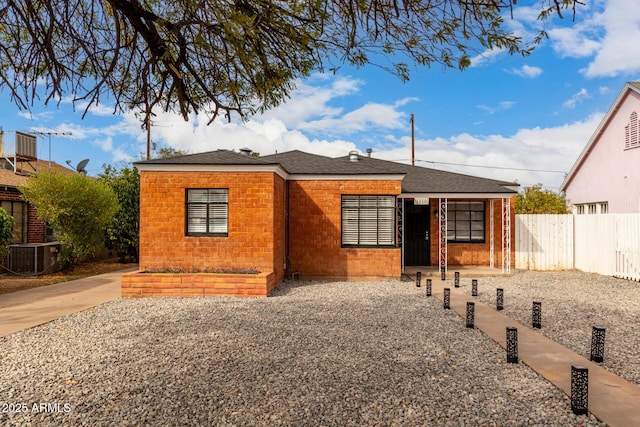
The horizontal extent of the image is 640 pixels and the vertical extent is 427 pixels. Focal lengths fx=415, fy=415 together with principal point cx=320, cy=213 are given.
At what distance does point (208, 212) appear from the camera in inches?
423

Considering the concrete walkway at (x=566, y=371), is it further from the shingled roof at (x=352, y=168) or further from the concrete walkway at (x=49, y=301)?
the concrete walkway at (x=49, y=301)

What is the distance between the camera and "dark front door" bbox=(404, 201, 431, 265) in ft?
51.4

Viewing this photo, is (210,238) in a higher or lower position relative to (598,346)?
higher

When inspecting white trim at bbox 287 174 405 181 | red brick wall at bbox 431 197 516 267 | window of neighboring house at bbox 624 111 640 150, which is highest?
window of neighboring house at bbox 624 111 640 150

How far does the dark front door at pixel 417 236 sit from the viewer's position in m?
15.7

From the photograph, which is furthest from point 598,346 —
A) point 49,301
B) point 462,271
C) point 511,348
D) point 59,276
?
point 59,276

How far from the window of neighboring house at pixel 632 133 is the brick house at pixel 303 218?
4304 mm

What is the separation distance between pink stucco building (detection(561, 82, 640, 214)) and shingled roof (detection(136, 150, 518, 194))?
3802 mm

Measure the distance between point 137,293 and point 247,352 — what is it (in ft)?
17.6

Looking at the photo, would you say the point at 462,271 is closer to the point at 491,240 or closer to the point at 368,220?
the point at 491,240

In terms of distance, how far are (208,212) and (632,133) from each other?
15412mm

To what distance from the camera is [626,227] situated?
13.0 meters

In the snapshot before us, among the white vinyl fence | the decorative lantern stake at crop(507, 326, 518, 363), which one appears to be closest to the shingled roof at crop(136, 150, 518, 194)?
the white vinyl fence

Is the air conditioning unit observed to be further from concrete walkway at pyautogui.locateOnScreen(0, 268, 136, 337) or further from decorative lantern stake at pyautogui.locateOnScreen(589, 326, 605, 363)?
decorative lantern stake at pyautogui.locateOnScreen(589, 326, 605, 363)
